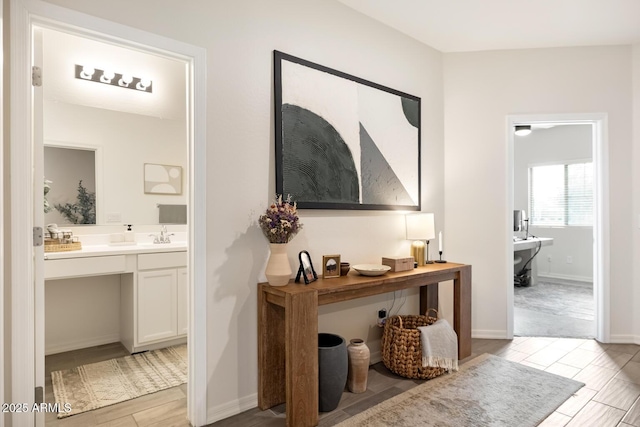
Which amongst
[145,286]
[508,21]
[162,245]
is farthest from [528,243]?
[145,286]

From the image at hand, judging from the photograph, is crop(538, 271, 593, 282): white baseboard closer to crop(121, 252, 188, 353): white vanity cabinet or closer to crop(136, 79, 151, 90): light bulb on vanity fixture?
crop(121, 252, 188, 353): white vanity cabinet

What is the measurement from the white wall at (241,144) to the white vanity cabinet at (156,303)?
1.19 meters

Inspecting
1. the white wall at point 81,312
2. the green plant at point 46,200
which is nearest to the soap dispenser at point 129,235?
the white wall at point 81,312

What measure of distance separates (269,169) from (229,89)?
0.53 meters

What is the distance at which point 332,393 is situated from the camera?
2160 mm

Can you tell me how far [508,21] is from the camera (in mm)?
2975

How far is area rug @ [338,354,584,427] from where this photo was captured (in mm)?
2033

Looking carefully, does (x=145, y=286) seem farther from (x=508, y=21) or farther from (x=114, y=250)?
(x=508, y=21)

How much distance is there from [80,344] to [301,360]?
2.33m

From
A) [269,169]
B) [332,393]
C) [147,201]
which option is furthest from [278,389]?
[147,201]

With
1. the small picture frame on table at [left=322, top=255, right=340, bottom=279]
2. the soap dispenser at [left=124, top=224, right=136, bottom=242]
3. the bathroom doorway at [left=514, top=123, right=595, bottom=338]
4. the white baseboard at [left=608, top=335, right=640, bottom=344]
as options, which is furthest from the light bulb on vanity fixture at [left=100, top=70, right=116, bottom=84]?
the bathroom doorway at [left=514, top=123, right=595, bottom=338]

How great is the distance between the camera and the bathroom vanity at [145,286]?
2.86 metres

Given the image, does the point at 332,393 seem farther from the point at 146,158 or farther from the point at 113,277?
the point at 146,158

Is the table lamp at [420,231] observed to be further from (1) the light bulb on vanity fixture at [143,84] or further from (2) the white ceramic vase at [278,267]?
(1) the light bulb on vanity fixture at [143,84]
